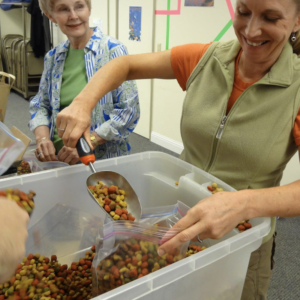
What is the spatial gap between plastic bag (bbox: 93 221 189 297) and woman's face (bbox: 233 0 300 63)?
54 centimetres

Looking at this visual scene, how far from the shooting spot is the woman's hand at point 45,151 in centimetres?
131

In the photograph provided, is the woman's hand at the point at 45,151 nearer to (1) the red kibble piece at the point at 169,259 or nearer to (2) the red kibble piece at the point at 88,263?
(2) the red kibble piece at the point at 88,263

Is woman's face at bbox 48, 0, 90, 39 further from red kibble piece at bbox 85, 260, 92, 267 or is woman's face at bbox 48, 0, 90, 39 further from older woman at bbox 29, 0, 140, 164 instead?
red kibble piece at bbox 85, 260, 92, 267

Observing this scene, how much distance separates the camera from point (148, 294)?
54 centimetres

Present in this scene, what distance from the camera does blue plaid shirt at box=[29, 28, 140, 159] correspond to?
1.35m

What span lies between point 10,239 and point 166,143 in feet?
9.47

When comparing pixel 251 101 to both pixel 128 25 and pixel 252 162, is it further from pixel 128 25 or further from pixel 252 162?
pixel 128 25

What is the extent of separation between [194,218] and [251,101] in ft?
1.35

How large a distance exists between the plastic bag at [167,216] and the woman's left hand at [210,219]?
16 centimetres

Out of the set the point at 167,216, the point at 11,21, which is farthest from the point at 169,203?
the point at 11,21

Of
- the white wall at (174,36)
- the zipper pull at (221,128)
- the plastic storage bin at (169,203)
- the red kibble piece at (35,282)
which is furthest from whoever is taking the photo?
the white wall at (174,36)

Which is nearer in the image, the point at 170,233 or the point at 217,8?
the point at 170,233

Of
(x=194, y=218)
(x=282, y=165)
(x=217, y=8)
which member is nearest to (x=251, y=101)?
(x=282, y=165)

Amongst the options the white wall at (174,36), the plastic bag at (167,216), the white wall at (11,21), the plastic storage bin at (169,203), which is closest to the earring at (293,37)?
the plastic storage bin at (169,203)
